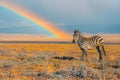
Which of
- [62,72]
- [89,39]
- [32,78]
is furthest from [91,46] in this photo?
[32,78]

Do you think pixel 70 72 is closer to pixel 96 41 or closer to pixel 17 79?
pixel 17 79

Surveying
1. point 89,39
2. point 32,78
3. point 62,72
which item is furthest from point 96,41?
point 32,78

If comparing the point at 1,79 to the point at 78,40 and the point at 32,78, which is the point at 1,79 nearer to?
the point at 32,78

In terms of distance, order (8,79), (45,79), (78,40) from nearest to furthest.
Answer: (8,79)
(45,79)
(78,40)

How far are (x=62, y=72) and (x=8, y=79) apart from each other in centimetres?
415

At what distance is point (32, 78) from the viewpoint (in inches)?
583

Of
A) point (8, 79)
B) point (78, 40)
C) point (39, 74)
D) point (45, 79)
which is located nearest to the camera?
point (8, 79)

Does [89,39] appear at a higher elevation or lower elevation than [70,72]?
higher

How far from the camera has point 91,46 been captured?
27.5 m

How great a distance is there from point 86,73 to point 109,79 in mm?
1511

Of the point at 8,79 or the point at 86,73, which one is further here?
the point at 86,73

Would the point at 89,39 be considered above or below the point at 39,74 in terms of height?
above

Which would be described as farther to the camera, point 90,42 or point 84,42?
point 90,42

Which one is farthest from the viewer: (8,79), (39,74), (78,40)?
(78,40)
